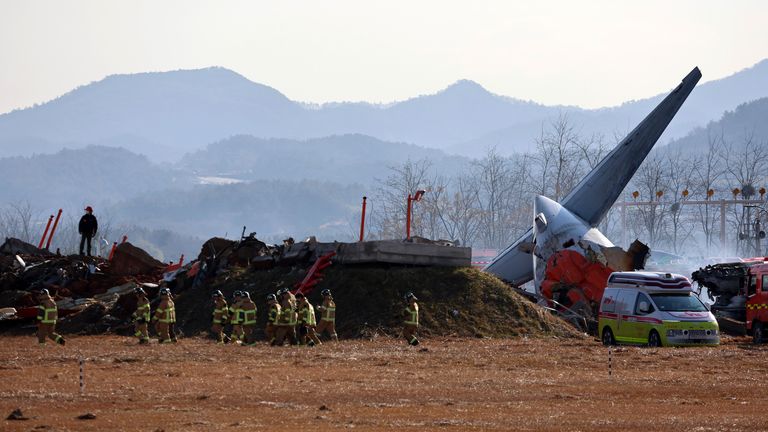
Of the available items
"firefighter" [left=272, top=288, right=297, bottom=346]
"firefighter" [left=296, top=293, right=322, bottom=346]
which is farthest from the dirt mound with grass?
"firefighter" [left=272, top=288, right=297, bottom=346]

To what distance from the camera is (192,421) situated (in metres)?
18.8

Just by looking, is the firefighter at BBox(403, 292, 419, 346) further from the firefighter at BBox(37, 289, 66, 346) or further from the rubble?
the rubble

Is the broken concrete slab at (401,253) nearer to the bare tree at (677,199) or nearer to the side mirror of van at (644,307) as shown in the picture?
the side mirror of van at (644,307)

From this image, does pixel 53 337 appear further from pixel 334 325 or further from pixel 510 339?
pixel 510 339

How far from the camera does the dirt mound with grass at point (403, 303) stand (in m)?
37.6

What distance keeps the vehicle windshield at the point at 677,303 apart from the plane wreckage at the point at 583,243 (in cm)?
818

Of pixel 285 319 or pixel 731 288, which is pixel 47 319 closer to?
pixel 285 319

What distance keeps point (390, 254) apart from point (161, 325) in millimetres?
8664

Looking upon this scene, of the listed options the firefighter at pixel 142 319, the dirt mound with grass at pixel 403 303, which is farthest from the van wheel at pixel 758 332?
the firefighter at pixel 142 319

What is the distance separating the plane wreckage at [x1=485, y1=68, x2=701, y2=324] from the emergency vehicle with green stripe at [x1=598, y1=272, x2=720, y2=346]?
7395mm

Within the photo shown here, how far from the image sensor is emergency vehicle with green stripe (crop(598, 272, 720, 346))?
1341 inches

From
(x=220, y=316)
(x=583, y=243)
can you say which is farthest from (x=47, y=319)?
(x=583, y=243)

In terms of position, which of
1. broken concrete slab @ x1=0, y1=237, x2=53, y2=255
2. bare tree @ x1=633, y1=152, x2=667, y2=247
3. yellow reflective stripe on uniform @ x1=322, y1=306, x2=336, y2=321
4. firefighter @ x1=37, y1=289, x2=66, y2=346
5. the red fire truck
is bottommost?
firefighter @ x1=37, y1=289, x2=66, y2=346

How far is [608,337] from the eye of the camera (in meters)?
36.1
